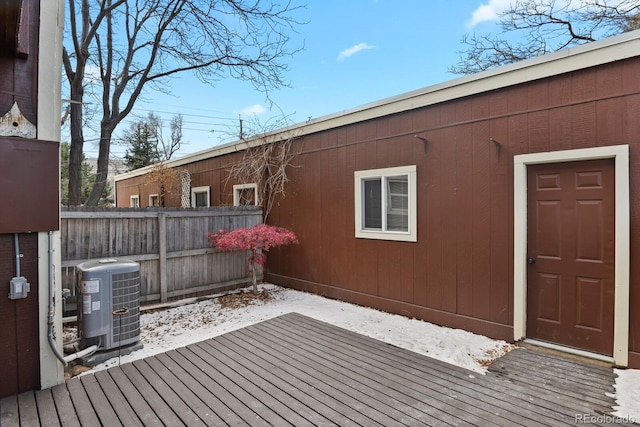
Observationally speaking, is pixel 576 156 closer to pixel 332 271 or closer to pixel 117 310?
pixel 332 271

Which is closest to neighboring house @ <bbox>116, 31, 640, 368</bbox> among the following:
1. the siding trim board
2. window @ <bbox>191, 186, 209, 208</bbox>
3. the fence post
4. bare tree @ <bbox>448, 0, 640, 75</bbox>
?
the siding trim board

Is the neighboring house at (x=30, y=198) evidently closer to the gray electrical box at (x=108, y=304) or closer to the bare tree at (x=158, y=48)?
the gray electrical box at (x=108, y=304)

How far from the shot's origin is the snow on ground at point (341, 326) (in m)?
3.13

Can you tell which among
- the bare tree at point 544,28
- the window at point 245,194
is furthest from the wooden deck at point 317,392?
the bare tree at point 544,28

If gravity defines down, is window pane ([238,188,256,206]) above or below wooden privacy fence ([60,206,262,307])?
above

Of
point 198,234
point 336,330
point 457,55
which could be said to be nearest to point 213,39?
point 198,234

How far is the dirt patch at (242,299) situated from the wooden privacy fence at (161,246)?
38 cm

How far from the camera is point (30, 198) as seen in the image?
103 inches

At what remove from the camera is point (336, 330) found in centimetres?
409

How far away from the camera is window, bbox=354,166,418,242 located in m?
4.55

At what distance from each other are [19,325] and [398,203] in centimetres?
425

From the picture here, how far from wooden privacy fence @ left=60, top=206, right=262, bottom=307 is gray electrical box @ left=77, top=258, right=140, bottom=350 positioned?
126 cm

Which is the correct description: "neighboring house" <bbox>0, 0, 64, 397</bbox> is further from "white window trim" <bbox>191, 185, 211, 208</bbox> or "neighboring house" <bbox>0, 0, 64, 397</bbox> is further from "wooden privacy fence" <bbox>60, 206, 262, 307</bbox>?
"white window trim" <bbox>191, 185, 211, 208</bbox>

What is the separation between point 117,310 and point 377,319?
10.2 feet
